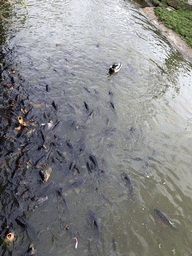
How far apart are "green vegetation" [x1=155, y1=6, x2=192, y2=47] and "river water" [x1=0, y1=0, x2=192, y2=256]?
28.0ft

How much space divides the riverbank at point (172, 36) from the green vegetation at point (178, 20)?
570mm

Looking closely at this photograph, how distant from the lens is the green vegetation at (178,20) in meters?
19.8

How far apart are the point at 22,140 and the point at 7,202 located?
2.49 m

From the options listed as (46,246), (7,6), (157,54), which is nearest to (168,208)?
(46,246)

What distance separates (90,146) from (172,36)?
19.2m

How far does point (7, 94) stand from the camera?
8438mm

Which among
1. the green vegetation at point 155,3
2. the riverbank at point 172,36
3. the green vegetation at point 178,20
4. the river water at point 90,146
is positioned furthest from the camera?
the green vegetation at point 155,3

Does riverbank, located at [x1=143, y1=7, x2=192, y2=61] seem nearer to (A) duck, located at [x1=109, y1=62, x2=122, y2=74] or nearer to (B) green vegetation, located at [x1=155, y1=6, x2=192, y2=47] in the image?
(B) green vegetation, located at [x1=155, y1=6, x2=192, y2=47]

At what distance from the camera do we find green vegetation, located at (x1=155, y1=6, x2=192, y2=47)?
65.1 ft

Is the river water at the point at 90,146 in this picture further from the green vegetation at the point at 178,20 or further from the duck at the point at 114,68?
the green vegetation at the point at 178,20

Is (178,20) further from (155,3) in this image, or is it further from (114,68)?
(114,68)

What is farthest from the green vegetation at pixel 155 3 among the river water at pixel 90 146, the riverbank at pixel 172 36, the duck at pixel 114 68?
the duck at pixel 114 68

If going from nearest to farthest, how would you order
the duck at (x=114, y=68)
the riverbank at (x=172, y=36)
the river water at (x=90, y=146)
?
the river water at (x=90, y=146) → the duck at (x=114, y=68) → the riverbank at (x=172, y=36)

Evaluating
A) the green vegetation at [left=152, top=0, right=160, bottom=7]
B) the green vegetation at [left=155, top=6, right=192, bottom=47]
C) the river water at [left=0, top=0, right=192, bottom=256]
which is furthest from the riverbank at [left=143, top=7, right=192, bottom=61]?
the river water at [left=0, top=0, right=192, bottom=256]
